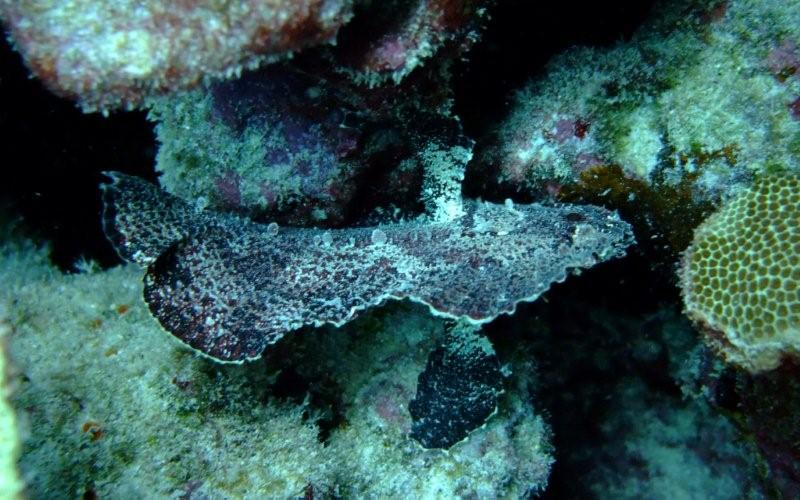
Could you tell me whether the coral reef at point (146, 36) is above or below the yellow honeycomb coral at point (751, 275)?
above

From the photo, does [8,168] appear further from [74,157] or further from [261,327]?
[261,327]

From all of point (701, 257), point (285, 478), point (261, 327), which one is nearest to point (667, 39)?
point (701, 257)

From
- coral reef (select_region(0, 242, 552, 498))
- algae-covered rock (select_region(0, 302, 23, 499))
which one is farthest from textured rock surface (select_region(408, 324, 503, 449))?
algae-covered rock (select_region(0, 302, 23, 499))

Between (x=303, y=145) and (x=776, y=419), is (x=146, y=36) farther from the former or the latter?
(x=776, y=419)

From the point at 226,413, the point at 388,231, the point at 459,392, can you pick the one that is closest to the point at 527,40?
the point at 388,231

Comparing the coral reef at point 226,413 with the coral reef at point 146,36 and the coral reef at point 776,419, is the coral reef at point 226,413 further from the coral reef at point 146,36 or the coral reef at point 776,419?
the coral reef at point 146,36

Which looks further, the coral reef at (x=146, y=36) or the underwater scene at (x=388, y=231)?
the underwater scene at (x=388, y=231)

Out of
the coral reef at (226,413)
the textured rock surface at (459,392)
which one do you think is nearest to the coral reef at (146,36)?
the coral reef at (226,413)
